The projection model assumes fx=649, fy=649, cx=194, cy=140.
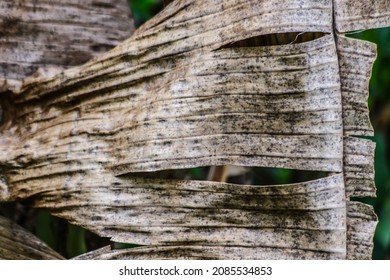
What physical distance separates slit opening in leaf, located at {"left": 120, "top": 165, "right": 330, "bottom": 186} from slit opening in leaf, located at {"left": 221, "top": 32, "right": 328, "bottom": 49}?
0.57 feet

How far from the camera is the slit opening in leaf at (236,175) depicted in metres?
0.86

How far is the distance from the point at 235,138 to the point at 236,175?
40 cm

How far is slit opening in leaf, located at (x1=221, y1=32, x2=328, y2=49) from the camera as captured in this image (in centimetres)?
82

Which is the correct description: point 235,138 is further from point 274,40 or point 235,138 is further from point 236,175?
point 236,175

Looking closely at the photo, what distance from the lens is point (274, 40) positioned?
0.83 meters

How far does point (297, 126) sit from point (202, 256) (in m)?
0.21

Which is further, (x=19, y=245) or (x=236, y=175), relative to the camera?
(x=236, y=175)

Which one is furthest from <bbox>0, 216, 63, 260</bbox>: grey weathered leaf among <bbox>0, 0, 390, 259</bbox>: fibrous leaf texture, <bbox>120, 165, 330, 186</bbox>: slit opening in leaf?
<bbox>120, 165, 330, 186</bbox>: slit opening in leaf

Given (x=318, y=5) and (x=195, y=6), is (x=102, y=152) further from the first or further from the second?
(x=318, y=5)

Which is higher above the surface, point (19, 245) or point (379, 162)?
point (379, 162)

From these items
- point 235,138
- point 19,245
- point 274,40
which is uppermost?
point 274,40

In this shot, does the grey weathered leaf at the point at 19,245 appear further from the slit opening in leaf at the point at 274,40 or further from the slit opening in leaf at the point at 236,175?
the slit opening in leaf at the point at 274,40

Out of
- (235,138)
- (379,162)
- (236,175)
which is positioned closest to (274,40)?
(235,138)
